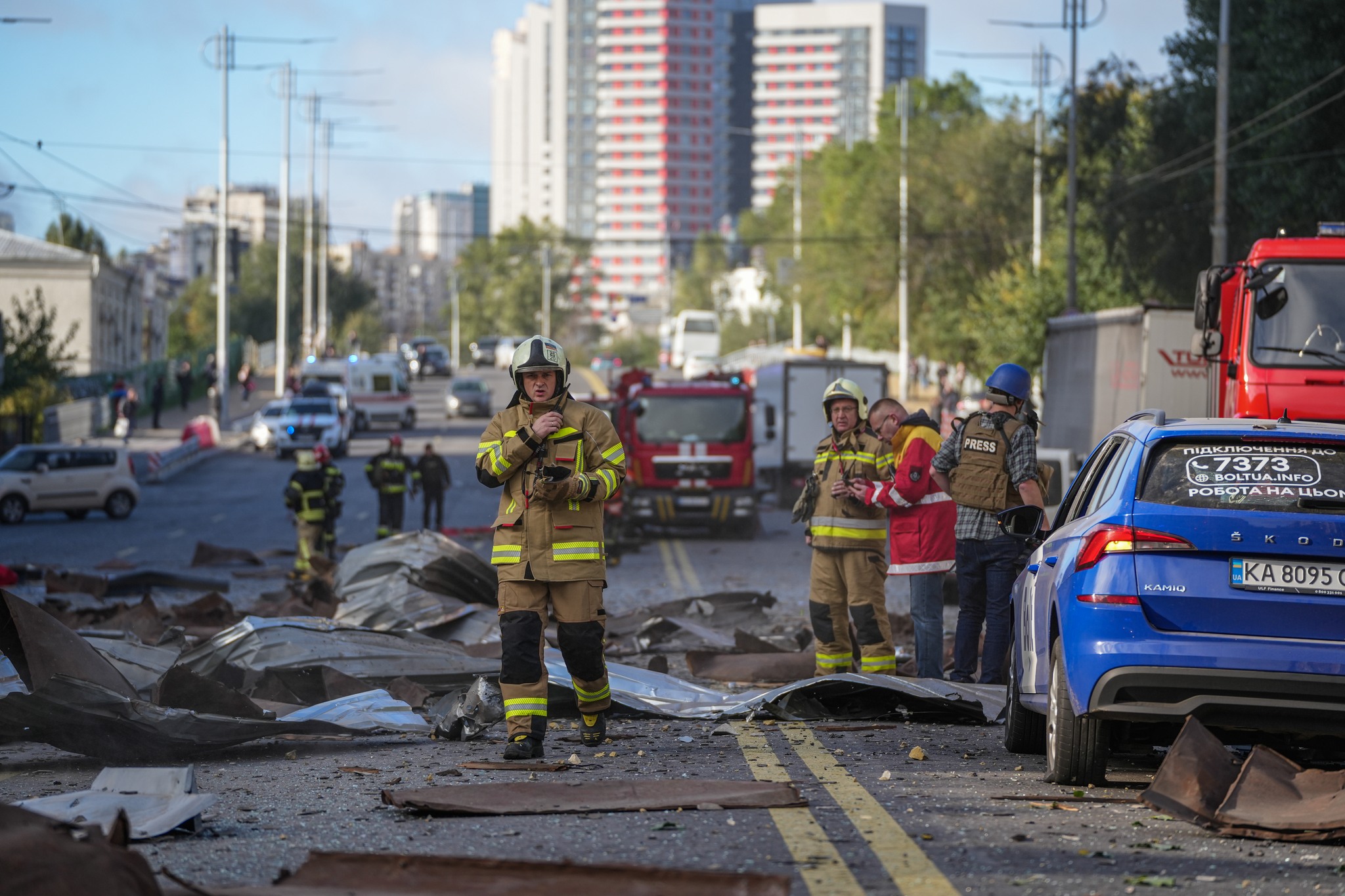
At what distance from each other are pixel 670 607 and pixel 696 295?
527ft

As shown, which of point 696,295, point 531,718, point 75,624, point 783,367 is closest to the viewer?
point 531,718

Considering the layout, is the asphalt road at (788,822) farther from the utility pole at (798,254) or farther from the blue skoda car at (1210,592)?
the utility pole at (798,254)

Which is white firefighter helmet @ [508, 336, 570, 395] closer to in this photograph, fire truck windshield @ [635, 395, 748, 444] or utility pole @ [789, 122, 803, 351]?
fire truck windshield @ [635, 395, 748, 444]

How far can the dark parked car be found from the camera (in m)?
67.4

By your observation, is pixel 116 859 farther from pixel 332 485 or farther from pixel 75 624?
pixel 332 485

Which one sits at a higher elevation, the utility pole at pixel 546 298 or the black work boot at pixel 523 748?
the utility pole at pixel 546 298

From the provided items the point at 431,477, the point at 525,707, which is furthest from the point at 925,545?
the point at 431,477

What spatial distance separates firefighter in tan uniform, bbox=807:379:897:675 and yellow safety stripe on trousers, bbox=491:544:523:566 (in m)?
2.75

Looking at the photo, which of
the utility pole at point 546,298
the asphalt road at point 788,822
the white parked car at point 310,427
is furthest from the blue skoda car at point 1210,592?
the utility pole at point 546,298

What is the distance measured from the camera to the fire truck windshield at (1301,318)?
14.2m

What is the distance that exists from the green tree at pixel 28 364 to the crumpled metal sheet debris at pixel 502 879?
4496cm

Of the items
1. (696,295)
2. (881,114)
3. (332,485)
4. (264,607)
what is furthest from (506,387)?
(696,295)

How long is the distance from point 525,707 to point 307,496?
13437 millimetres

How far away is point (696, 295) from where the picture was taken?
176 m
